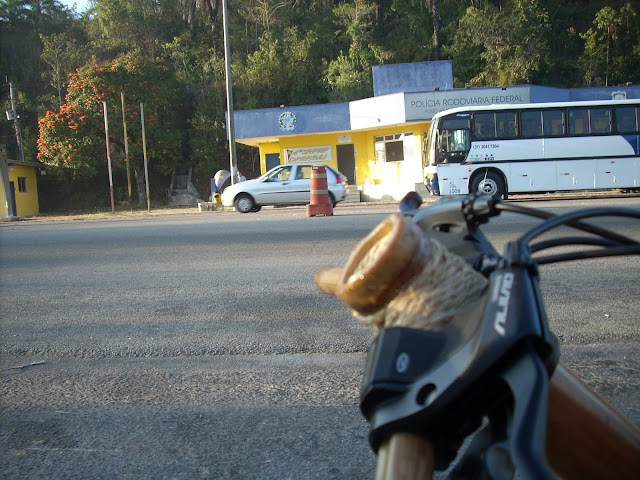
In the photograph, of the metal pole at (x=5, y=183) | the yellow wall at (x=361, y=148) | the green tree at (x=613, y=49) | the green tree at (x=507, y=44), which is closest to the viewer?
the yellow wall at (x=361, y=148)

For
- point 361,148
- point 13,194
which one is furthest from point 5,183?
point 361,148

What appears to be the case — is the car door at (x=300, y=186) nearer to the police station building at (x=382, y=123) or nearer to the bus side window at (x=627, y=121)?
the police station building at (x=382, y=123)

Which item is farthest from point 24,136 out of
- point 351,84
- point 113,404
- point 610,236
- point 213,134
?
point 610,236

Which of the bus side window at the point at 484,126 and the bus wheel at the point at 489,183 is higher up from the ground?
the bus side window at the point at 484,126

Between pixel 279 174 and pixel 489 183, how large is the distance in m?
6.82

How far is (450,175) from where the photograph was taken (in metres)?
20.5

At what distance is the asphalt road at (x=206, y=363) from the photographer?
9.45ft

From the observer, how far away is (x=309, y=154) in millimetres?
30547

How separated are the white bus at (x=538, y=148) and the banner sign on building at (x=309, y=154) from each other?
10.4 m

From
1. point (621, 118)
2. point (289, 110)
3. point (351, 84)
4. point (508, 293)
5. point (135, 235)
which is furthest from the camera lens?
point (351, 84)

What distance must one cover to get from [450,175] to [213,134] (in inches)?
863

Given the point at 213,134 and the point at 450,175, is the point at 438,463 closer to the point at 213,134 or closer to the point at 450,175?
the point at 450,175

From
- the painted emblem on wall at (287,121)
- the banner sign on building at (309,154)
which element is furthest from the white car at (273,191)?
the banner sign on building at (309,154)

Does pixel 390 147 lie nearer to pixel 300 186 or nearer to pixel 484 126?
pixel 484 126
